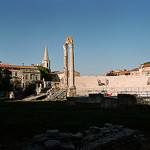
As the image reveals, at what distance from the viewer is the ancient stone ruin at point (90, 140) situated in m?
4.22

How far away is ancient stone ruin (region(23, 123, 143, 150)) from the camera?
13.8 ft

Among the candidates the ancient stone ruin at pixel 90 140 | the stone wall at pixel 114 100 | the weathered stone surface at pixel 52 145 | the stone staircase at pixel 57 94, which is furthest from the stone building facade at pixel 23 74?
the weathered stone surface at pixel 52 145

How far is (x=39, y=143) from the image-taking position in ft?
14.5

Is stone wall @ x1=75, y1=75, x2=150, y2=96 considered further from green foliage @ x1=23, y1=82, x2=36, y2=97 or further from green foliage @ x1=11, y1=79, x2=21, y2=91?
green foliage @ x1=11, y1=79, x2=21, y2=91

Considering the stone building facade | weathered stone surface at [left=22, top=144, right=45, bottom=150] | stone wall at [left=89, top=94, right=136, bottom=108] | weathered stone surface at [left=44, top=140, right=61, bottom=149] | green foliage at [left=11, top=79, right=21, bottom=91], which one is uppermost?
the stone building facade

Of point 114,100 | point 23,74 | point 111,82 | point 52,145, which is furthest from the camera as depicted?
point 23,74

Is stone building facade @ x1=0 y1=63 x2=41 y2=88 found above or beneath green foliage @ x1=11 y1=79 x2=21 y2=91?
above

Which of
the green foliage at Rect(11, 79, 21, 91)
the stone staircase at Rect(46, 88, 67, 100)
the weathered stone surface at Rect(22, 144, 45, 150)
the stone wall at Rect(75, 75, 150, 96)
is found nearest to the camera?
the weathered stone surface at Rect(22, 144, 45, 150)

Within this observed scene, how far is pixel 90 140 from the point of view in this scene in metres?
4.80

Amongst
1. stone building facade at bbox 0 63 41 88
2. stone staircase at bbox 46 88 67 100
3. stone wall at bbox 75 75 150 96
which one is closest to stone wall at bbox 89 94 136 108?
stone staircase at bbox 46 88 67 100

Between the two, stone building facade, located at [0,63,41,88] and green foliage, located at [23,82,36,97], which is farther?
stone building facade, located at [0,63,41,88]

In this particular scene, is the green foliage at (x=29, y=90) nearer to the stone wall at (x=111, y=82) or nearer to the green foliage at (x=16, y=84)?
the stone wall at (x=111, y=82)

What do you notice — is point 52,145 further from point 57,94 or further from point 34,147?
point 57,94

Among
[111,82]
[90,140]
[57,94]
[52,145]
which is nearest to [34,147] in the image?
[52,145]
